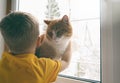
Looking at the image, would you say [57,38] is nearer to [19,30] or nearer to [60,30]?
[60,30]

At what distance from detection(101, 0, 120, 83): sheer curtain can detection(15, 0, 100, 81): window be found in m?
0.11

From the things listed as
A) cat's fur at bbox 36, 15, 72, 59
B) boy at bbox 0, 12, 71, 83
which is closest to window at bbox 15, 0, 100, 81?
cat's fur at bbox 36, 15, 72, 59

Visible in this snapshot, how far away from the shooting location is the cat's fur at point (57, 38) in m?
0.88

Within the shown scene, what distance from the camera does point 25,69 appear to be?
0.70 meters

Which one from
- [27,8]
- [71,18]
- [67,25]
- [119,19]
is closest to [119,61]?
[119,19]

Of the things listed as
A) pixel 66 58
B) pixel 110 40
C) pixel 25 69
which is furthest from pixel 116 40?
pixel 25 69

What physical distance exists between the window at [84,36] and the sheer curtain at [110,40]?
111mm

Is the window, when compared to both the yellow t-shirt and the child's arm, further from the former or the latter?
the yellow t-shirt

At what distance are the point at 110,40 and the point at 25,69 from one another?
0.34 m

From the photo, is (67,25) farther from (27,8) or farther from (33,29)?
(27,8)

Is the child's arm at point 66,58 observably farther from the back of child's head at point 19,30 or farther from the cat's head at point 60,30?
the back of child's head at point 19,30

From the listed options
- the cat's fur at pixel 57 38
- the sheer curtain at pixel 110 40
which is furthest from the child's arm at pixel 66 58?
the sheer curtain at pixel 110 40

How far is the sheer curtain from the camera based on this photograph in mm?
736

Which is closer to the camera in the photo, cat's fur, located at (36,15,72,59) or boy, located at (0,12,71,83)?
boy, located at (0,12,71,83)
